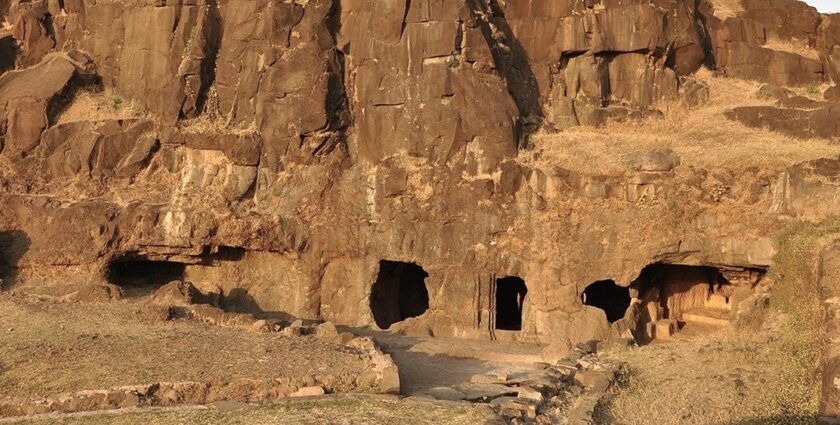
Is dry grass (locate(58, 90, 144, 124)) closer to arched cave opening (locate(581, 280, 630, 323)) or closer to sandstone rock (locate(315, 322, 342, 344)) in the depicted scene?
sandstone rock (locate(315, 322, 342, 344))

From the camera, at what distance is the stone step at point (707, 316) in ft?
76.0

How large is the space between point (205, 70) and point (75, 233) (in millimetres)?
5927

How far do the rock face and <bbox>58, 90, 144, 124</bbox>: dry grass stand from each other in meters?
0.15

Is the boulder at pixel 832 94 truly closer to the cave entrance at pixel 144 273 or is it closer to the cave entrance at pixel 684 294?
the cave entrance at pixel 684 294

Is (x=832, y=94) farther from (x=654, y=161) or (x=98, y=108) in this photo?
(x=98, y=108)

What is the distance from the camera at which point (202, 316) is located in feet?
64.0

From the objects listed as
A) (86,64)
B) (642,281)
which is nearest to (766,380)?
(642,281)

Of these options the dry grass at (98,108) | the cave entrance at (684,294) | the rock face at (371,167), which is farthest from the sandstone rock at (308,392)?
the dry grass at (98,108)

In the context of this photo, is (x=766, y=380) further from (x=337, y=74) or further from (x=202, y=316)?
(x=337, y=74)

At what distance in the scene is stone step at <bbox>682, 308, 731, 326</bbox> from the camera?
912 inches

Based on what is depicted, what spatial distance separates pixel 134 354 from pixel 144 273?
10.3 meters

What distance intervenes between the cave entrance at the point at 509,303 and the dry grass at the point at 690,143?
4.06 meters

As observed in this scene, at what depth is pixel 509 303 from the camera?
26078 millimetres

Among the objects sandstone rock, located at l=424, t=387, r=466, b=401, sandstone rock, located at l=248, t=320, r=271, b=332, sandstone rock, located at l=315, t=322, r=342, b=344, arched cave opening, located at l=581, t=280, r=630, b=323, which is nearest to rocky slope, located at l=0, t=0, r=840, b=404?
arched cave opening, located at l=581, t=280, r=630, b=323
